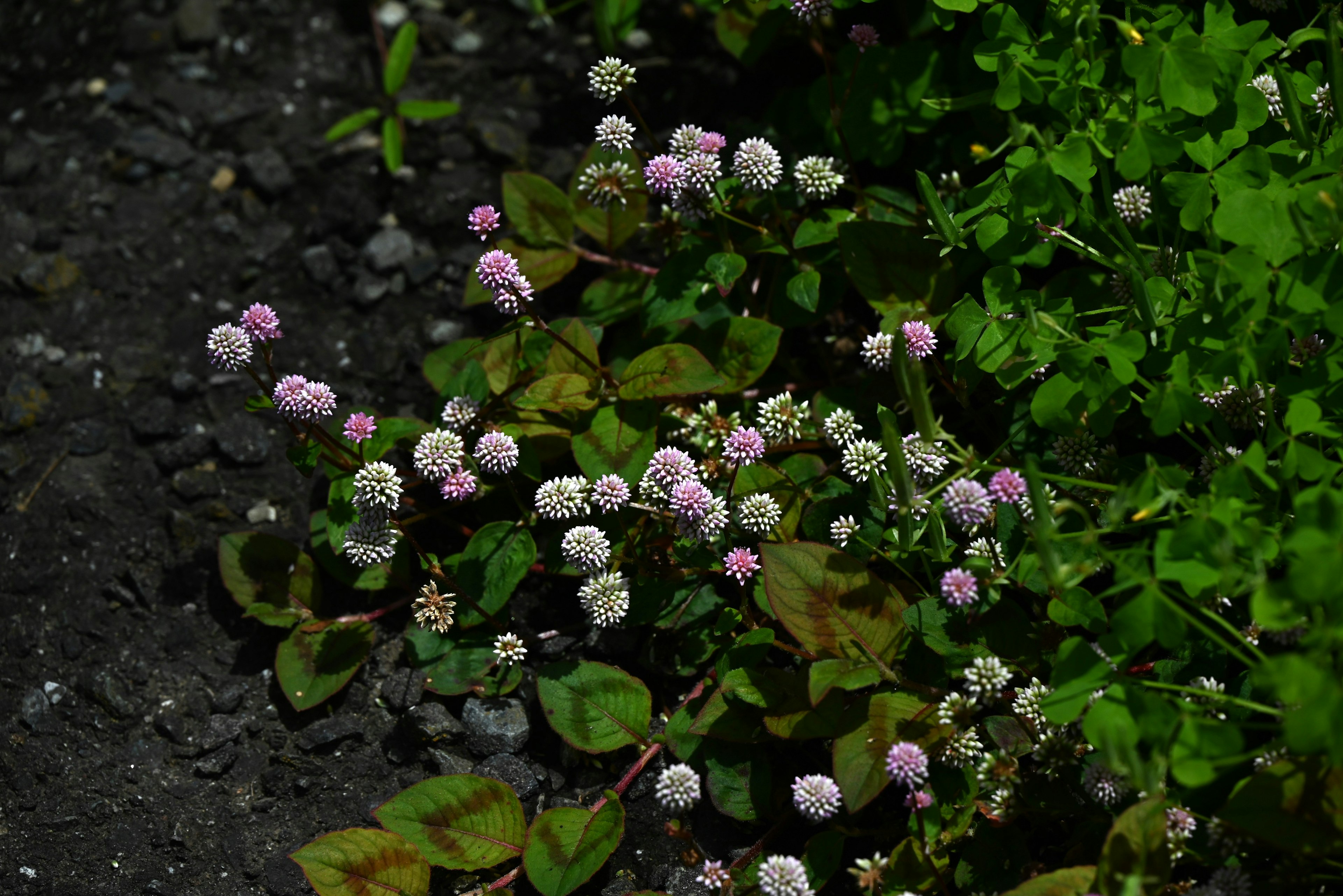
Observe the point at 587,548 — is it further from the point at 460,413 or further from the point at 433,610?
the point at 460,413

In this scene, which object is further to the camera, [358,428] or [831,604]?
[358,428]

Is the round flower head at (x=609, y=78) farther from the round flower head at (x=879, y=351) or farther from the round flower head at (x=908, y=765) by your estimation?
the round flower head at (x=908, y=765)

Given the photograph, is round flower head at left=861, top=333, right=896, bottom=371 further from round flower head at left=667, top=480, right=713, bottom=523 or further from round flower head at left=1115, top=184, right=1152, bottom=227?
round flower head at left=1115, top=184, right=1152, bottom=227

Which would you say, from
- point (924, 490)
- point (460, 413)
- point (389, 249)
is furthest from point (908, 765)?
point (389, 249)

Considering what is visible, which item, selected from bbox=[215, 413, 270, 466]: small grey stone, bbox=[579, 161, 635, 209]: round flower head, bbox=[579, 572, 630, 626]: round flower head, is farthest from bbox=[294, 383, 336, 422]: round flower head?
bbox=[579, 161, 635, 209]: round flower head

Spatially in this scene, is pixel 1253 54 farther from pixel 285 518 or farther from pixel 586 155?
pixel 285 518

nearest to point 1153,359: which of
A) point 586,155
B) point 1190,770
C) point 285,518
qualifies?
point 1190,770
